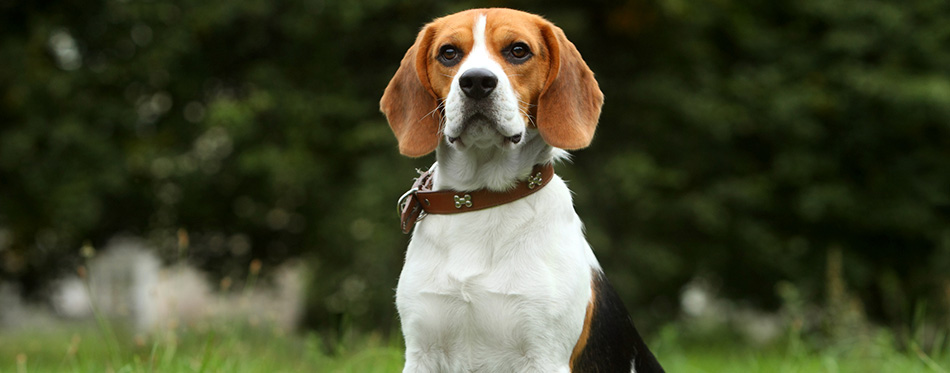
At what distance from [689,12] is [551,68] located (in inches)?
305

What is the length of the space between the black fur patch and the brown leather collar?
406 mm

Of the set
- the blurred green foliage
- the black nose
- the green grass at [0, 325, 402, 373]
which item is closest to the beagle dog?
the black nose

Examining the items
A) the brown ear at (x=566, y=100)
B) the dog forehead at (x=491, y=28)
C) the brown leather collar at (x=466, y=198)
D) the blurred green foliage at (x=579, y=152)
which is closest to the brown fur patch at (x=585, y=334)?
the brown leather collar at (x=466, y=198)

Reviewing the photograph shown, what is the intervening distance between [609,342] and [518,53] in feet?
3.37

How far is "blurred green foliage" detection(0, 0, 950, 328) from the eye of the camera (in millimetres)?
10094

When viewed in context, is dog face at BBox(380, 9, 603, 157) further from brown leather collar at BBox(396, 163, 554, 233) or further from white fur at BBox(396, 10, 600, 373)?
brown leather collar at BBox(396, 163, 554, 233)

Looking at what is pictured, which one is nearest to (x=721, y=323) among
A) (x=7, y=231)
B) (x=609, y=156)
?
(x=609, y=156)

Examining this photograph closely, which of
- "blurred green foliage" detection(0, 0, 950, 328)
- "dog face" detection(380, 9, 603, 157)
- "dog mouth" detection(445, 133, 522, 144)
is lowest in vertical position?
"blurred green foliage" detection(0, 0, 950, 328)

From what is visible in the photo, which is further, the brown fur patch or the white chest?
the brown fur patch

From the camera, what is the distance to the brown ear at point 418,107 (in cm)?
302

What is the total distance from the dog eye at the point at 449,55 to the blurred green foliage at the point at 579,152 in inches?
265

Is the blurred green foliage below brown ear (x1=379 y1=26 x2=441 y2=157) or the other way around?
below

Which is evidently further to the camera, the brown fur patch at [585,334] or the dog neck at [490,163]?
the dog neck at [490,163]

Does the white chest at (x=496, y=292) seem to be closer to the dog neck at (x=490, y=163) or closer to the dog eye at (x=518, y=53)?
the dog neck at (x=490, y=163)
